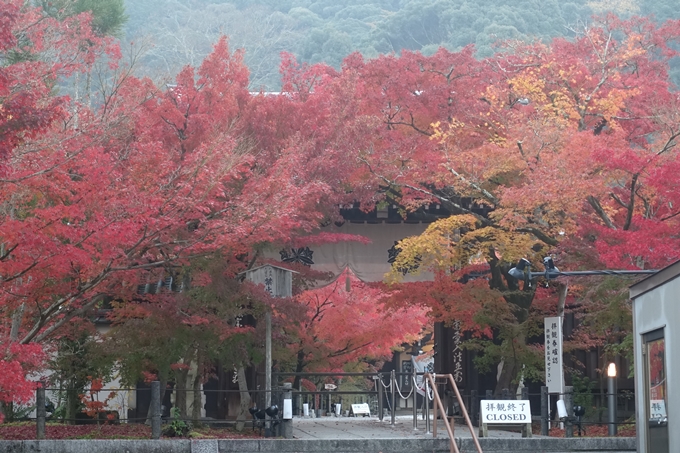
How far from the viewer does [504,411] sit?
16.7 metres

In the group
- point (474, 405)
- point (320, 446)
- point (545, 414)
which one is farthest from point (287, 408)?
point (545, 414)

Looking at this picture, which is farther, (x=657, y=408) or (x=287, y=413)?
(x=287, y=413)

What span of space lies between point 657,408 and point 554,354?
8.79m

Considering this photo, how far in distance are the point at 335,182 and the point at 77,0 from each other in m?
15.9

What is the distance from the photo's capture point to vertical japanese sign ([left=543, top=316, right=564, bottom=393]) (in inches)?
788

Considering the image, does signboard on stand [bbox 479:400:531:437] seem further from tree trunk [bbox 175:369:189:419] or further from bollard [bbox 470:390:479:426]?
tree trunk [bbox 175:369:189:419]

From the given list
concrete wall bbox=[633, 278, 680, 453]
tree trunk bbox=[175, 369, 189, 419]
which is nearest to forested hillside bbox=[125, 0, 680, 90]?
tree trunk bbox=[175, 369, 189, 419]

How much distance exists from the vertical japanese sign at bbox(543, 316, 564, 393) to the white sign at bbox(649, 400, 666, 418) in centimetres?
837

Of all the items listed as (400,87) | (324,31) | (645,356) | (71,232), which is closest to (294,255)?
(400,87)

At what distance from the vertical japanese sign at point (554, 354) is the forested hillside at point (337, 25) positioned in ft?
109

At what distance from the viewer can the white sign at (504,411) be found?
54.2 feet

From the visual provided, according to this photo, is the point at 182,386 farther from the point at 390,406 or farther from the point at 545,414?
the point at 545,414

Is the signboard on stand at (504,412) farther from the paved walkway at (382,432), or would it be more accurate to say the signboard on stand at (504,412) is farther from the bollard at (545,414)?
the bollard at (545,414)

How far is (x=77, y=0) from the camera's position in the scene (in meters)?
31.3
